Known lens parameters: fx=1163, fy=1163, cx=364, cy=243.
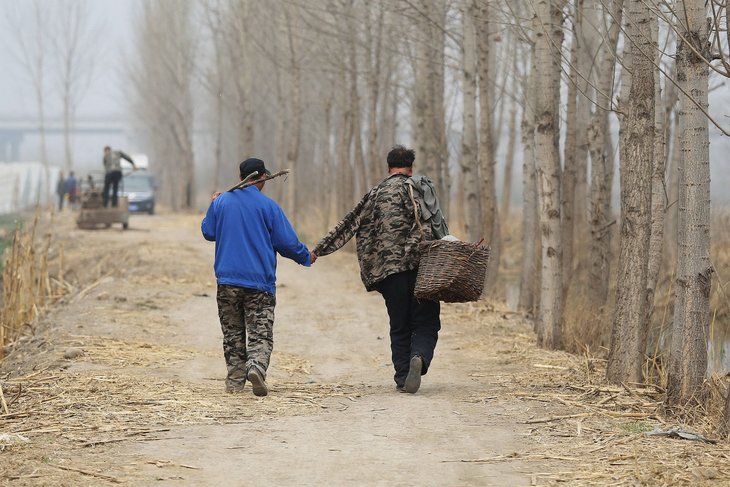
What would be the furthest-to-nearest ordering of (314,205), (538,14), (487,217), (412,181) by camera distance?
(314,205) < (487,217) < (538,14) < (412,181)

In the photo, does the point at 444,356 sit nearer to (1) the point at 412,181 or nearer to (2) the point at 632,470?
(1) the point at 412,181

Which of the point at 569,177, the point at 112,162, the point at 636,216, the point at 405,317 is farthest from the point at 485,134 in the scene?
the point at 112,162

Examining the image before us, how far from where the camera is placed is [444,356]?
1141 centimetres

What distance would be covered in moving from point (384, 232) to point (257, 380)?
5.03 feet

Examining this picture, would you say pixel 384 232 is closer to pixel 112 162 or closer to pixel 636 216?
pixel 636 216

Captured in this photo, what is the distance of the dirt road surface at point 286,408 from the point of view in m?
6.08

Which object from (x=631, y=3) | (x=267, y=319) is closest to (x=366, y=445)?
(x=267, y=319)

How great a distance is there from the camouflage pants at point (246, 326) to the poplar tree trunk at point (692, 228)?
292 cm

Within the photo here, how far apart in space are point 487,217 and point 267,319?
6.73m

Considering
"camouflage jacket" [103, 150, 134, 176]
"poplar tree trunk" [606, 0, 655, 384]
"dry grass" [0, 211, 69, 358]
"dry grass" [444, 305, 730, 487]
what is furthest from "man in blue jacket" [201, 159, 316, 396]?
"camouflage jacket" [103, 150, 134, 176]

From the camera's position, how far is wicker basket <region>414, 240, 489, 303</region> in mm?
8406

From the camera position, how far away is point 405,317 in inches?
352

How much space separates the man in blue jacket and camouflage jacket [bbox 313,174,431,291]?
1.44ft

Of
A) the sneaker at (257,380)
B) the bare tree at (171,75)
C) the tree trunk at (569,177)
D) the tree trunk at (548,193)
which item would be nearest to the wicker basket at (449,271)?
the sneaker at (257,380)
